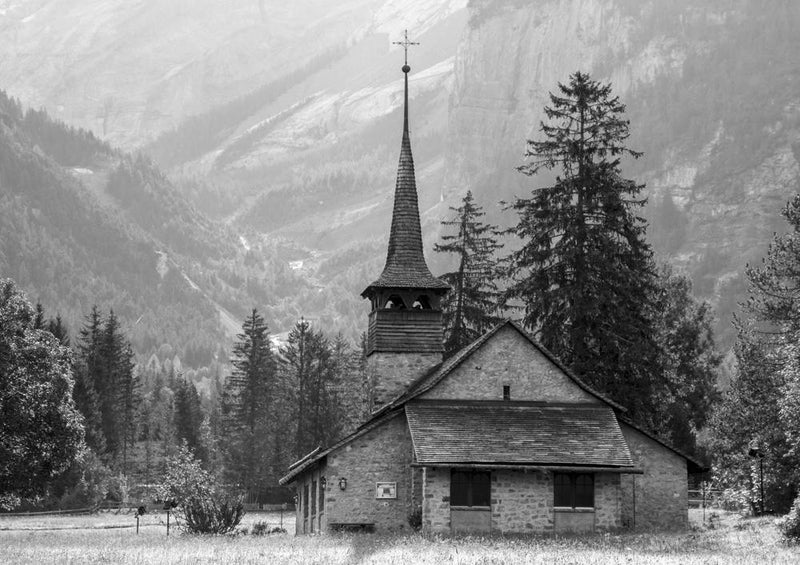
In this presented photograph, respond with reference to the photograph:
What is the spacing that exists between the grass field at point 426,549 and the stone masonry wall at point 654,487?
1.20 m

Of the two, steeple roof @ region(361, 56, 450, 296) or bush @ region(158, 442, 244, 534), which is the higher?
steeple roof @ region(361, 56, 450, 296)

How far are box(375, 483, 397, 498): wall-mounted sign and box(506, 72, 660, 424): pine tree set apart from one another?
10634mm

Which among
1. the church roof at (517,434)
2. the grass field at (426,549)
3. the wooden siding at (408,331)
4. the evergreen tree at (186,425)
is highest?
the wooden siding at (408,331)

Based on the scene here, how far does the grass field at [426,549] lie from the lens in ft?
106

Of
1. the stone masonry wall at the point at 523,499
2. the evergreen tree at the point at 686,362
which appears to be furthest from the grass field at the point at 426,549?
the evergreen tree at the point at 686,362

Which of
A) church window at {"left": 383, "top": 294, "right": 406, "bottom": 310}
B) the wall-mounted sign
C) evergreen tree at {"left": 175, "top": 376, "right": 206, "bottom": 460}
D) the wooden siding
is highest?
church window at {"left": 383, "top": 294, "right": 406, "bottom": 310}

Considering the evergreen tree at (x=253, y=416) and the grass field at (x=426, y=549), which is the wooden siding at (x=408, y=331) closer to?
the grass field at (x=426, y=549)

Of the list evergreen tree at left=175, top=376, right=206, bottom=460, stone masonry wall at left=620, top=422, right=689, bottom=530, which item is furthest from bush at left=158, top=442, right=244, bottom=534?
evergreen tree at left=175, top=376, right=206, bottom=460

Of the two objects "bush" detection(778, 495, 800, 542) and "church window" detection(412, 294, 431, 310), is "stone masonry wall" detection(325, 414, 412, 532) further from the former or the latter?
"bush" detection(778, 495, 800, 542)

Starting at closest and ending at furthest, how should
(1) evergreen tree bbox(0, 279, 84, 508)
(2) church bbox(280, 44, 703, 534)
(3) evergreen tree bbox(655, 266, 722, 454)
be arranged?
1. (2) church bbox(280, 44, 703, 534)
2. (1) evergreen tree bbox(0, 279, 84, 508)
3. (3) evergreen tree bbox(655, 266, 722, 454)

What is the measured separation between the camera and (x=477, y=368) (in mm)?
45438

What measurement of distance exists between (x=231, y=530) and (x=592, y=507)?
12.8 m

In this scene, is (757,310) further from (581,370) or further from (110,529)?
(110,529)

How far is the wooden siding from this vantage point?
51188mm
